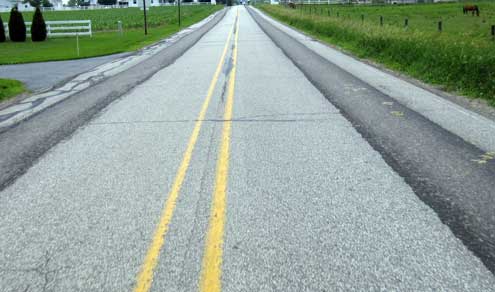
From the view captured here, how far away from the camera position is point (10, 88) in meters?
11.3

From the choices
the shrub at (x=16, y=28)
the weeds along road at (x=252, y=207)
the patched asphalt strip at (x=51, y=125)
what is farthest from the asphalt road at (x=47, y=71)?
the shrub at (x=16, y=28)

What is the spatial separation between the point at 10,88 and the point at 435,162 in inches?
435

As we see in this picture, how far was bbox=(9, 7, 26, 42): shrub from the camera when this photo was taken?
25.6 meters

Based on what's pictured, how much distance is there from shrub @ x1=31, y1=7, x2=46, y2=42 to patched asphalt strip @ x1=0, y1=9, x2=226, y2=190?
673 inches

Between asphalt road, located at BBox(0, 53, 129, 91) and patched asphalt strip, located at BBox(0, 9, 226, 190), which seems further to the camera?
asphalt road, located at BBox(0, 53, 129, 91)

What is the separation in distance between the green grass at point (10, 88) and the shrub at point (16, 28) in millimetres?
16293

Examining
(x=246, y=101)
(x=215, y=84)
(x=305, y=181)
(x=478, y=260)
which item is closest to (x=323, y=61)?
(x=215, y=84)

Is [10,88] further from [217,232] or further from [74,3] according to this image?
[74,3]

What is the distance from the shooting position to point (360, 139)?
645cm

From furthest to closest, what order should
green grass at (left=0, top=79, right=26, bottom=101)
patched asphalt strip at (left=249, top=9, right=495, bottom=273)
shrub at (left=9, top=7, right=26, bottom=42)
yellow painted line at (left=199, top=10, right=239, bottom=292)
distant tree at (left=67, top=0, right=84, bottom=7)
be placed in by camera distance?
distant tree at (left=67, top=0, right=84, bottom=7) < shrub at (left=9, top=7, right=26, bottom=42) < green grass at (left=0, top=79, right=26, bottom=101) < patched asphalt strip at (left=249, top=9, right=495, bottom=273) < yellow painted line at (left=199, top=10, right=239, bottom=292)

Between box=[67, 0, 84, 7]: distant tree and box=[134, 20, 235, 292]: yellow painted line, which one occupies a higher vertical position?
box=[67, 0, 84, 7]: distant tree

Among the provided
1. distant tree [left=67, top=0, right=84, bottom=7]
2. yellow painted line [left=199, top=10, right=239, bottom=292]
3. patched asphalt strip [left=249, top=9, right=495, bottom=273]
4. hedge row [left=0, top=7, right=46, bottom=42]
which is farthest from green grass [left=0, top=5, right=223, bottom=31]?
distant tree [left=67, top=0, right=84, bottom=7]

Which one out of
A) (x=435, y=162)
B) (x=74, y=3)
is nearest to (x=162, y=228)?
(x=435, y=162)

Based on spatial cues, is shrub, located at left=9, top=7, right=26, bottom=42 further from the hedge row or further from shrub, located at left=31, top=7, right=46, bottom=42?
shrub, located at left=31, top=7, right=46, bottom=42
